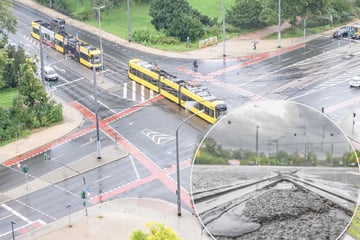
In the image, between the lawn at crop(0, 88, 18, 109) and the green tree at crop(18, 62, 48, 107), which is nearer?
the green tree at crop(18, 62, 48, 107)

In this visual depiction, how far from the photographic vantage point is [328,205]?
37.1m

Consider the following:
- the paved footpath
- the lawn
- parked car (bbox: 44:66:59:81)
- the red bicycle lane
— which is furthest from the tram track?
parked car (bbox: 44:66:59:81)

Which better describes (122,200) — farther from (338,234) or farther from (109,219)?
(338,234)

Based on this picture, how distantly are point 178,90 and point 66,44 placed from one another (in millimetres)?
30060

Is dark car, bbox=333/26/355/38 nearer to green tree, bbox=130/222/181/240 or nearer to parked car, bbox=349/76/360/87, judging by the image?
parked car, bbox=349/76/360/87

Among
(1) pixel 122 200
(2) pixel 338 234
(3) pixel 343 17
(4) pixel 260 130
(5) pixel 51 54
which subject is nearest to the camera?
(4) pixel 260 130

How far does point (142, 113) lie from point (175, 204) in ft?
79.7

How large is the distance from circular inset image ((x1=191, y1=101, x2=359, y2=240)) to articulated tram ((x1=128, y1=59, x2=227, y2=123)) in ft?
130

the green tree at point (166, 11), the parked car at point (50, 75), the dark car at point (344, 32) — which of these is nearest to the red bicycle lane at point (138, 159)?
the parked car at point (50, 75)

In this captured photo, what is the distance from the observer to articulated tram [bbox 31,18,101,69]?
10131 centimetres

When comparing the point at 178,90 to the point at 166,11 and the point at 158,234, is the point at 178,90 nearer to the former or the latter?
the point at 166,11

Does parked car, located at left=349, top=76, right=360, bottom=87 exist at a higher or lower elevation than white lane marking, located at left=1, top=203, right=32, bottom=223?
higher

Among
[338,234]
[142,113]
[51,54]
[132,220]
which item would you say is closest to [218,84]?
[142,113]

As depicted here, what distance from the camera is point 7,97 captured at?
91.0 m
